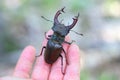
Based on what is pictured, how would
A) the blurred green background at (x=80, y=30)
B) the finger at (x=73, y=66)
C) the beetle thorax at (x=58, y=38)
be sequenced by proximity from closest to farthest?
the finger at (x=73, y=66) → the beetle thorax at (x=58, y=38) → the blurred green background at (x=80, y=30)

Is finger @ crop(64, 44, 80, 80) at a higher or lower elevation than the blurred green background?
lower

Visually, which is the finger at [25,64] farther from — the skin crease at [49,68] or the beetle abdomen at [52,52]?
the beetle abdomen at [52,52]

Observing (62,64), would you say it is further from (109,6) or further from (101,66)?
(109,6)

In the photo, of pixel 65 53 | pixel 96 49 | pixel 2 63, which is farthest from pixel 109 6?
pixel 65 53

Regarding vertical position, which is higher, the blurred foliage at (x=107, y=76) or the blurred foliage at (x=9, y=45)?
the blurred foliage at (x=9, y=45)

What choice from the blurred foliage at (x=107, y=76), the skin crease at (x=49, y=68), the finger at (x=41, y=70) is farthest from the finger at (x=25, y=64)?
the blurred foliage at (x=107, y=76)

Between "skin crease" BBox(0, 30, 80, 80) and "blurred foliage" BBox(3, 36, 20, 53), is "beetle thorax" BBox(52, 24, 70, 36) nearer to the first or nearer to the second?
"skin crease" BBox(0, 30, 80, 80)

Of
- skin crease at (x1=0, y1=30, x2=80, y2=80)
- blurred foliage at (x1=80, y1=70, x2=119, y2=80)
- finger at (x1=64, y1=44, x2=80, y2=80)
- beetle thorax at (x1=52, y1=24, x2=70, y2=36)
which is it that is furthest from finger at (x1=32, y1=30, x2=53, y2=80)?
blurred foliage at (x1=80, y1=70, x2=119, y2=80)
